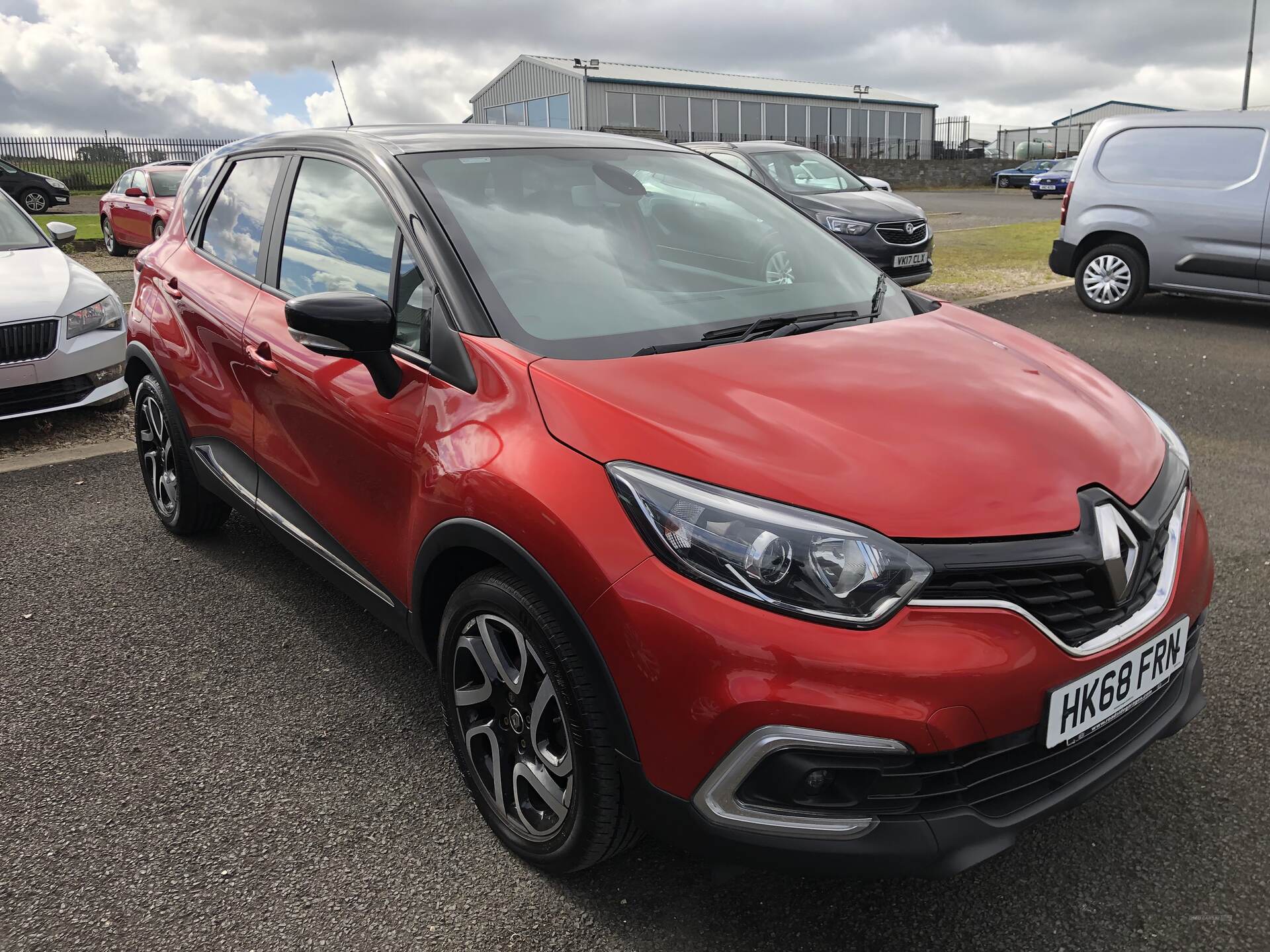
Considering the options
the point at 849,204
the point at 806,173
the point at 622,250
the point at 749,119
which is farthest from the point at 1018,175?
the point at 622,250

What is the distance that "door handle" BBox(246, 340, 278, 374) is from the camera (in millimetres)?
3004

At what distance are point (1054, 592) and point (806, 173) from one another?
10.4m

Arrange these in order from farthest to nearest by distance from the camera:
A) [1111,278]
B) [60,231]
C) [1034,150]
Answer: [1034,150], [1111,278], [60,231]

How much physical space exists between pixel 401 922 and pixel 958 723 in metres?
1.26

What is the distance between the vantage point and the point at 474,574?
225 centimetres

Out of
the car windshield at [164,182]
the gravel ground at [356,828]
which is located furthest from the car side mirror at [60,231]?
the car windshield at [164,182]

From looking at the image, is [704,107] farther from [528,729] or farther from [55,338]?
[528,729]

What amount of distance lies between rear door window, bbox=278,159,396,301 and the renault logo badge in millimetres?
1794

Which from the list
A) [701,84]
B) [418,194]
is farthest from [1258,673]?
[701,84]

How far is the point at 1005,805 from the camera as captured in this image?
180 cm

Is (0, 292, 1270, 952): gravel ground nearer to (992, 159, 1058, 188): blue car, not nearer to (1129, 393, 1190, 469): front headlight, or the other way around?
(1129, 393, 1190, 469): front headlight

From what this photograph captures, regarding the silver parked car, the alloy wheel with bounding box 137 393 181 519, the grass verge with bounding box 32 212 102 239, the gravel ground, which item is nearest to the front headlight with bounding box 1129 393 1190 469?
the gravel ground

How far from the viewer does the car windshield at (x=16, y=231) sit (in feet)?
21.6

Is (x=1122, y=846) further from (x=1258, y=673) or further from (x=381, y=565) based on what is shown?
(x=381, y=565)
